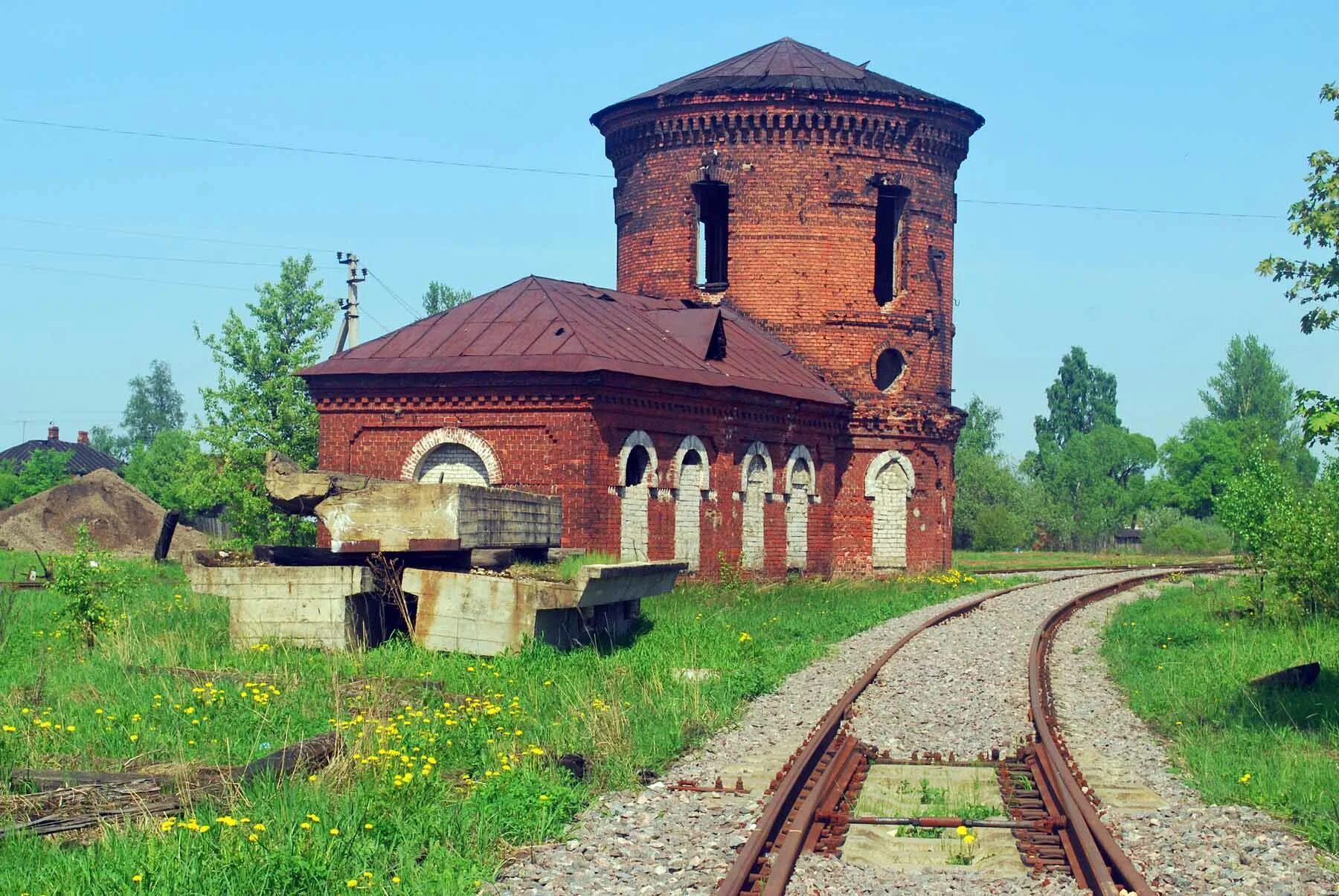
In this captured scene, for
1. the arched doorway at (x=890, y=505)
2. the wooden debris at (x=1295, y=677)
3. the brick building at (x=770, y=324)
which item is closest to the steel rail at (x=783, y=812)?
the wooden debris at (x=1295, y=677)

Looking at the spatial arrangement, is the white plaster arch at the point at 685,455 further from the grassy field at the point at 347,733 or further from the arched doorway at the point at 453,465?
the grassy field at the point at 347,733

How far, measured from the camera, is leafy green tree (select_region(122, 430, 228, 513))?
39.4 metres

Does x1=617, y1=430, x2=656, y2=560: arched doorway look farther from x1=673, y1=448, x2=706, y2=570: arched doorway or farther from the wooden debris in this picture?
the wooden debris

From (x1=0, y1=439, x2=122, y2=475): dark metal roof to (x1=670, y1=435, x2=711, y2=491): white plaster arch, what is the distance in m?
57.8

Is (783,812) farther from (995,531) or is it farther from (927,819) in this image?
(995,531)

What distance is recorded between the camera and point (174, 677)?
12438mm

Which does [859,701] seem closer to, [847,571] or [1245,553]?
[1245,553]

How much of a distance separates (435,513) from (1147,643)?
808 centimetres

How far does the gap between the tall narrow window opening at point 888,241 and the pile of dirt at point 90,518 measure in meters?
19.5

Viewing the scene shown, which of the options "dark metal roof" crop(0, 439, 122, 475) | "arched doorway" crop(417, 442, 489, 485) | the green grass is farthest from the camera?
"dark metal roof" crop(0, 439, 122, 475)

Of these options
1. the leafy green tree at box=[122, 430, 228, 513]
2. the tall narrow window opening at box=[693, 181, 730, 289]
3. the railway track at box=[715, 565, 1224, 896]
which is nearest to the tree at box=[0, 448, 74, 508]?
the leafy green tree at box=[122, 430, 228, 513]

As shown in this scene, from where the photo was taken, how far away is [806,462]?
96.5 feet

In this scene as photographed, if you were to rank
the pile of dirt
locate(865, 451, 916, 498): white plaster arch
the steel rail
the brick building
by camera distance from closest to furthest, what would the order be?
the steel rail < the brick building < locate(865, 451, 916, 498): white plaster arch < the pile of dirt

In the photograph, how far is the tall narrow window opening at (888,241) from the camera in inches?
1256
